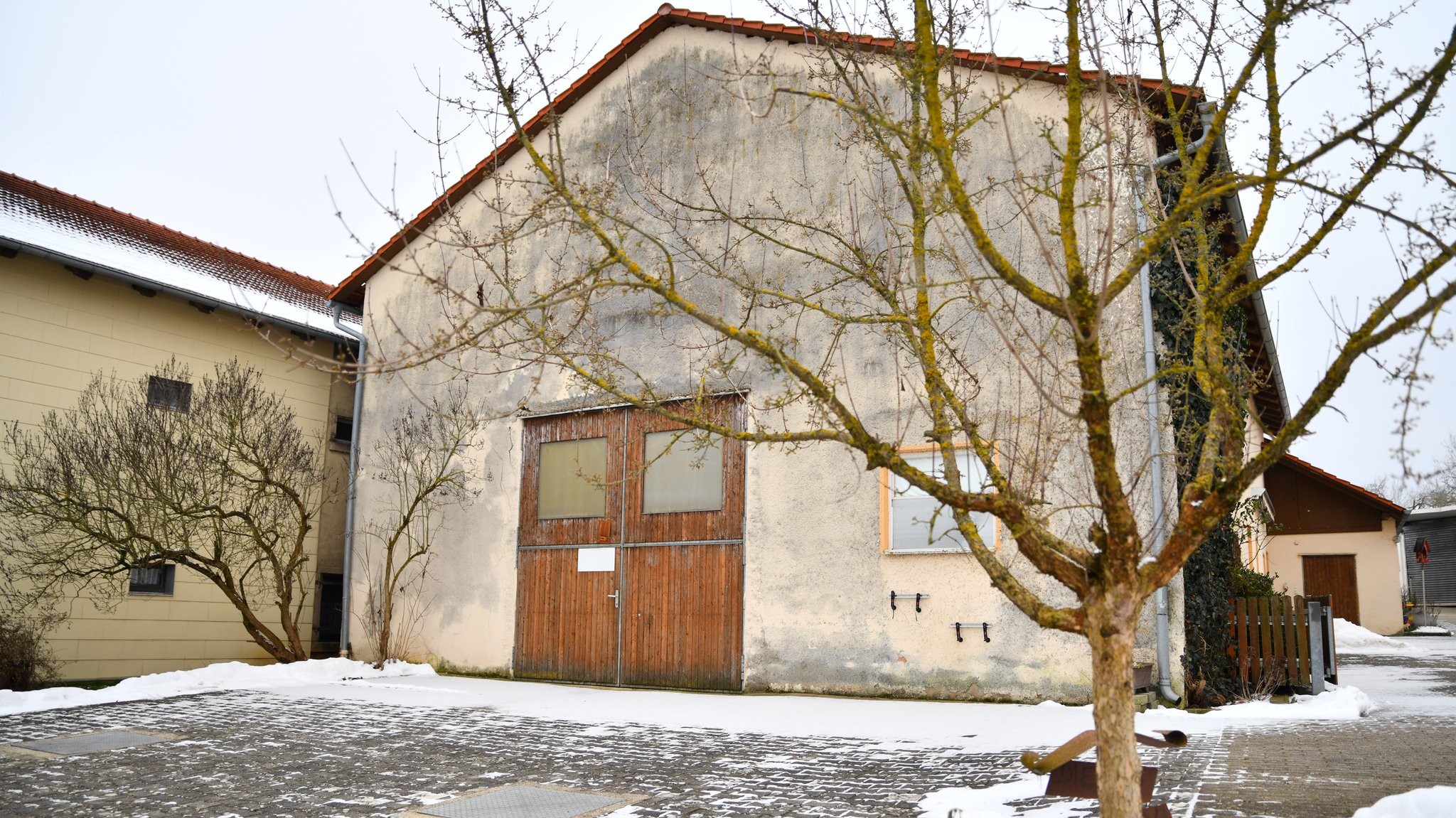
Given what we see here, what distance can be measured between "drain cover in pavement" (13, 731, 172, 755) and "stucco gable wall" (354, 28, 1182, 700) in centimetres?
356

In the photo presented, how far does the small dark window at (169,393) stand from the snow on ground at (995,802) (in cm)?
1261

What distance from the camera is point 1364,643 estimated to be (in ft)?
68.8

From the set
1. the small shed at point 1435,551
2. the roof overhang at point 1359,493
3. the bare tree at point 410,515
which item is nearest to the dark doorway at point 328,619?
the bare tree at point 410,515

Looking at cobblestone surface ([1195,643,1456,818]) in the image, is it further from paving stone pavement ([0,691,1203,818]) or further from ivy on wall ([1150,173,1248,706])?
ivy on wall ([1150,173,1248,706])

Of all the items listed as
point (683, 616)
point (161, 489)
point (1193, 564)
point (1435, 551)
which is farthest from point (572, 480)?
point (1435, 551)

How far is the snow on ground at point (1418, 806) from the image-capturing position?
3.61 m

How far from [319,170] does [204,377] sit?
37.9 feet

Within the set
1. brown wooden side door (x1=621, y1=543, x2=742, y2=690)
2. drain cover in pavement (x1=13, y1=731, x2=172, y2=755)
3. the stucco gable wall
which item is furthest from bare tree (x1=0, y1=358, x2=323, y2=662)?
drain cover in pavement (x1=13, y1=731, x2=172, y2=755)

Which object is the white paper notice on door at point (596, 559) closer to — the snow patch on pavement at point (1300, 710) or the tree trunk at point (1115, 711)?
the snow patch on pavement at point (1300, 710)

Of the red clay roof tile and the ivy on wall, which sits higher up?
the red clay roof tile

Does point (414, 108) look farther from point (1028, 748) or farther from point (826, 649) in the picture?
point (826, 649)

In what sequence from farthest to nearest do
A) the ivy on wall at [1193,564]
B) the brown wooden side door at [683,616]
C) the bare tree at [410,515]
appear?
the bare tree at [410,515]
the brown wooden side door at [683,616]
the ivy on wall at [1193,564]

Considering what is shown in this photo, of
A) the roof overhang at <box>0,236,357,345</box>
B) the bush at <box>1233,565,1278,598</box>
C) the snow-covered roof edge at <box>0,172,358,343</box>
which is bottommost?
the bush at <box>1233,565,1278,598</box>

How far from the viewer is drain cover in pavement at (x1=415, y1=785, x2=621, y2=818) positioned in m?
4.82
